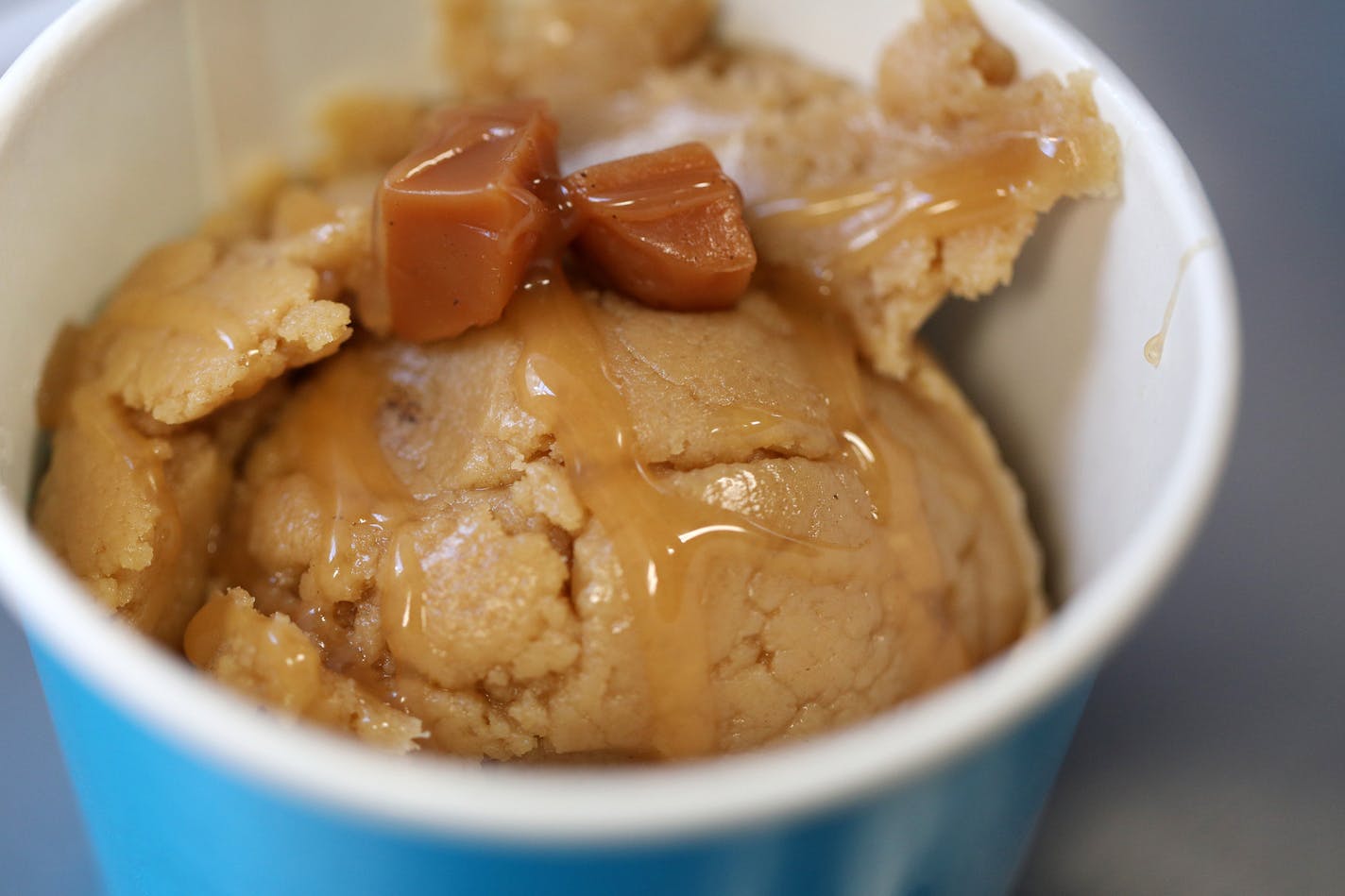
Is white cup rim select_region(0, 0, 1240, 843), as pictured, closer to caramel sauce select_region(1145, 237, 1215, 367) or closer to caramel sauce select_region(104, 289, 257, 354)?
caramel sauce select_region(1145, 237, 1215, 367)

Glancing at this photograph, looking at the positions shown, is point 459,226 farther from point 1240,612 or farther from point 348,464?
point 1240,612

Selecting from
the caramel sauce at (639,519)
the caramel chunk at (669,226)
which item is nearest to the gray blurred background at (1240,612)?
the caramel sauce at (639,519)

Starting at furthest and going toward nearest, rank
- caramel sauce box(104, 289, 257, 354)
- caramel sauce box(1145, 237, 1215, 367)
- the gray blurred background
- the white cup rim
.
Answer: the gray blurred background
caramel sauce box(104, 289, 257, 354)
caramel sauce box(1145, 237, 1215, 367)
the white cup rim

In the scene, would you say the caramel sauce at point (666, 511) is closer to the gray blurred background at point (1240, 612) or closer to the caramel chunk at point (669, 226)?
the caramel chunk at point (669, 226)

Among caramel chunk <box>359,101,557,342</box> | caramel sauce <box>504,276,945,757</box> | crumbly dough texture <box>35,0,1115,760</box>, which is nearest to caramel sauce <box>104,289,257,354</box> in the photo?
crumbly dough texture <box>35,0,1115,760</box>

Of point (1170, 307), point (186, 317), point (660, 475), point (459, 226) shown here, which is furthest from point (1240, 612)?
point (186, 317)

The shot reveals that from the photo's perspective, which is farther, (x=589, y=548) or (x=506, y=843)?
(x=589, y=548)
